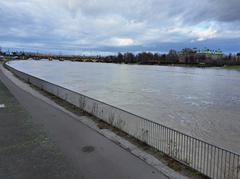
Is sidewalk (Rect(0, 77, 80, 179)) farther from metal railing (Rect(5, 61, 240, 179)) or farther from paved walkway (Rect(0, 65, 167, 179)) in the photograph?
metal railing (Rect(5, 61, 240, 179))

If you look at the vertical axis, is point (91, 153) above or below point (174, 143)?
above

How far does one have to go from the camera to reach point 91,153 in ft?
16.7

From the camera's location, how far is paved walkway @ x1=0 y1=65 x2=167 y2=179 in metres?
4.23

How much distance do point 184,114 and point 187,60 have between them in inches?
4852

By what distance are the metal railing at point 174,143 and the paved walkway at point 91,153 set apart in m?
0.97

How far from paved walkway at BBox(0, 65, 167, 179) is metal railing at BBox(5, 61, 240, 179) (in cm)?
97

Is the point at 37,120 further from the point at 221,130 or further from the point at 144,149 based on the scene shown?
the point at 221,130

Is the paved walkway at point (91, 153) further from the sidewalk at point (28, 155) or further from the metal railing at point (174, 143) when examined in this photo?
the metal railing at point (174, 143)

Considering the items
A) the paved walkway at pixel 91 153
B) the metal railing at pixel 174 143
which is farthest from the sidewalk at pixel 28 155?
the metal railing at pixel 174 143

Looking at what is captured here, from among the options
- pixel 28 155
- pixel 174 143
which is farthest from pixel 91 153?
pixel 174 143

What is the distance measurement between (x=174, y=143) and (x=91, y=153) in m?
2.17

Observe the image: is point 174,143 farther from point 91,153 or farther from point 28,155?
point 28,155

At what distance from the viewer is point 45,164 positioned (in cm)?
448

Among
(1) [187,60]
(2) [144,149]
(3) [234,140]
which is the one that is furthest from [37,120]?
(1) [187,60]
